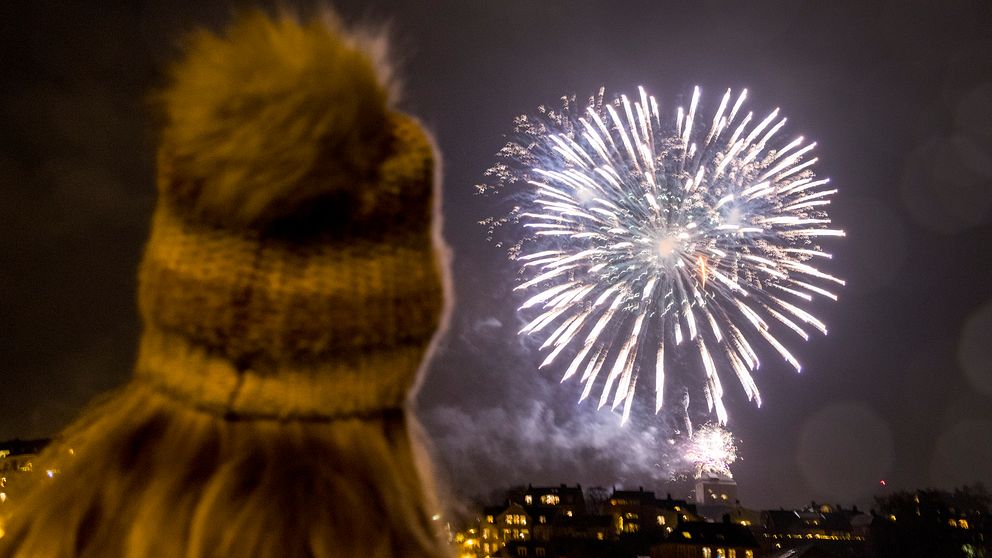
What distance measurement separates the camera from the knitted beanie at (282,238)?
1.21 meters

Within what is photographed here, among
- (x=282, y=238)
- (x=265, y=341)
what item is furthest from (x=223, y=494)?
(x=282, y=238)

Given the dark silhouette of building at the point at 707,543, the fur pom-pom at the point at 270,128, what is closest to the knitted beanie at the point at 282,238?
the fur pom-pom at the point at 270,128

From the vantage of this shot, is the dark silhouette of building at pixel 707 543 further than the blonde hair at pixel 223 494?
Yes

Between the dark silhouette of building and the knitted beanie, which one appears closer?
the knitted beanie

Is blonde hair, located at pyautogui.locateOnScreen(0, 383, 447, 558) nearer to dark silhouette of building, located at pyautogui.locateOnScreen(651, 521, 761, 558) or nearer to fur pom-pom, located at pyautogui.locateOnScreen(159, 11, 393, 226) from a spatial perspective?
fur pom-pom, located at pyautogui.locateOnScreen(159, 11, 393, 226)

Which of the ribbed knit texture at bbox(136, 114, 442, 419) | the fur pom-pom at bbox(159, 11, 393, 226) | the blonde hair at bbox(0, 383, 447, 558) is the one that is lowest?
the blonde hair at bbox(0, 383, 447, 558)

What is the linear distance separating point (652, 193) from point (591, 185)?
299cm

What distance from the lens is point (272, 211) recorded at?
1.20 meters

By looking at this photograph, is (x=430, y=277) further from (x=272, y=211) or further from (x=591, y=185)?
(x=591, y=185)

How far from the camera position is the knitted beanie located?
3.97 feet

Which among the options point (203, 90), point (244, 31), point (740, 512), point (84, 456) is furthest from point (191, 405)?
point (740, 512)

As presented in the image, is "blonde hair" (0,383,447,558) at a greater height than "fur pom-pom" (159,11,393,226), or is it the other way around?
"fur pom-pom" (159,11,393,226)

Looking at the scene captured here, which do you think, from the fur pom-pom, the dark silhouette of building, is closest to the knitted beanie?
the fur pom-pom

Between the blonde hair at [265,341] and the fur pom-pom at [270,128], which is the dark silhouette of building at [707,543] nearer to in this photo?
the blonde hair at [265,341]
